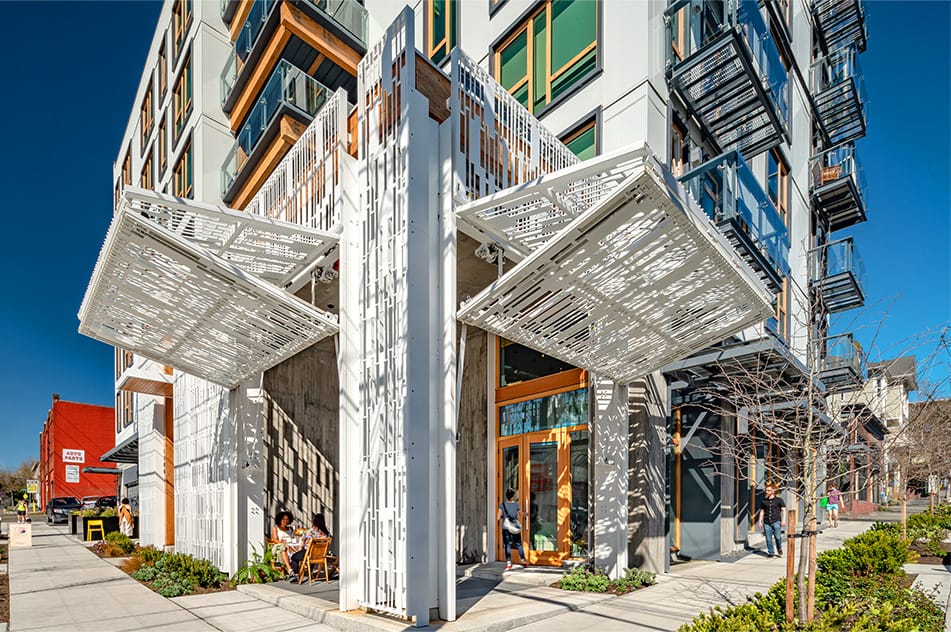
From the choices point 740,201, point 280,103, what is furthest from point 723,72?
A: point 280,103

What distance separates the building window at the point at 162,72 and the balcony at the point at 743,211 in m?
23.3

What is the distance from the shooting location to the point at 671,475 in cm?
1330

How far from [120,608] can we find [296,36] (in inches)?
621

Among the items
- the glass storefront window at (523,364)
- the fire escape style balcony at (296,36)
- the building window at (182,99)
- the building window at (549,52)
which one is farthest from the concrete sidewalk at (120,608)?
the building window at (182,99)

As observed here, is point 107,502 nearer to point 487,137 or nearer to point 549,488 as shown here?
point 549,488

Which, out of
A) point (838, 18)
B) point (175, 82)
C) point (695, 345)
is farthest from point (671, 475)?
point (175, 82)

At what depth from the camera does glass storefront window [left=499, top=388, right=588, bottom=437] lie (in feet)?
40.0

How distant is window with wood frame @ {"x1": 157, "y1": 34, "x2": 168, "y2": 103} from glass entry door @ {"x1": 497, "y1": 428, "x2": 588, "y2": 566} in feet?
76.2

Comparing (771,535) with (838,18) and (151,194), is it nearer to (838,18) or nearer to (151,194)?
(151,194)

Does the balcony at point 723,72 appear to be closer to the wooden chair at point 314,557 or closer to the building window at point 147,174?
the wooden chair at point 314,557

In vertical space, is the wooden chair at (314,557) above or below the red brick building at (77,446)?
above

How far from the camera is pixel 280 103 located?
17672mm

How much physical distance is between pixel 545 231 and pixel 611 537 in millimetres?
5039

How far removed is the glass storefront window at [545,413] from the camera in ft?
40.0
